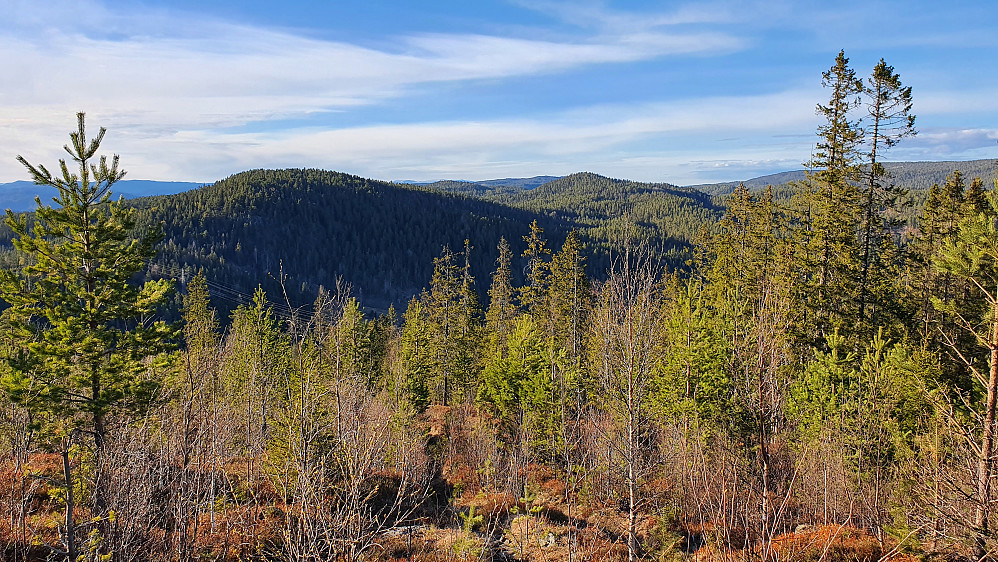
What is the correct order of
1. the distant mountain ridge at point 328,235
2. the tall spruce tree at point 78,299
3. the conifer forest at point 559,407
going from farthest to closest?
the distant mountain ridge at point 328,235, the tall spruce tree at point 78,299, the conifer forest at point 559,407

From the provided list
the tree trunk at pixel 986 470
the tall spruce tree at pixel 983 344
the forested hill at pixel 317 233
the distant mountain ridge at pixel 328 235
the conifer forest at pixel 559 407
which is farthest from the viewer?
the forested hill at pixel 317 233

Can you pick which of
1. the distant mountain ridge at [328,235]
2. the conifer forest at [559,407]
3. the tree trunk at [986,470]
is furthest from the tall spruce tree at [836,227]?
the distant mountain ridge at [328,235]

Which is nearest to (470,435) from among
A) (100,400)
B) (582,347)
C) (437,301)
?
(582,347)

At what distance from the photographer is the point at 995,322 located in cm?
870

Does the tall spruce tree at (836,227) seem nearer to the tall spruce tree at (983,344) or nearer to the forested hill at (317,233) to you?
the tall spruce tree at (983,344)

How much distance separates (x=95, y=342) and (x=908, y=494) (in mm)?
20798

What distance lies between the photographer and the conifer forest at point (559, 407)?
7.24 m

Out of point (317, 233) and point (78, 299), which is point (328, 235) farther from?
point (78, 299)

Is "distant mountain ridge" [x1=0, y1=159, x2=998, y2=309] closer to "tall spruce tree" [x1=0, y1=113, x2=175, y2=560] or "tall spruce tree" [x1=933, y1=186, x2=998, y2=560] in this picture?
"tall spruce tree" [x1=0, y1=113, x2=175, y2=560]

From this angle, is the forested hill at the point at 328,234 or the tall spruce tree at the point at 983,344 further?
the forested hill at the point at 328,234

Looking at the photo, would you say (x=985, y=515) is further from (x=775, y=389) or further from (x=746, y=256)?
(x=746, y=256)

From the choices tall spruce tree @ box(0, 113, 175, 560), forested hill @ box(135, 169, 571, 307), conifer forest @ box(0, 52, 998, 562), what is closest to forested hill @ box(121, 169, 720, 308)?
forested hill @ box(135, 169, 571, 307)

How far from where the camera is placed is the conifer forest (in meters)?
7.24

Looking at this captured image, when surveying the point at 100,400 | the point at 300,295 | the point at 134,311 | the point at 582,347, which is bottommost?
the point at 300,295
